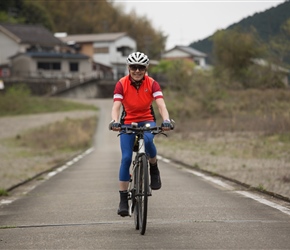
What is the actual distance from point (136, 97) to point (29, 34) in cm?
8829

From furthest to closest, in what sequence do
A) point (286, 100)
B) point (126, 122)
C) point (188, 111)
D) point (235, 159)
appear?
point (188, 111) → point (286, 100) → point (235, 159) → point (126, 122)

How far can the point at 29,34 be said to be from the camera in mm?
94688

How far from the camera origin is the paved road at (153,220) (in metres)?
6.87

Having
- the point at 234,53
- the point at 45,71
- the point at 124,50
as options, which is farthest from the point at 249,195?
the point at 124,50

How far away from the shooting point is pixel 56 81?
83.4 meters

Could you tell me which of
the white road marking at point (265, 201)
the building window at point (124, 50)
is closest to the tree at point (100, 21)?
the building window at point (124, 50)

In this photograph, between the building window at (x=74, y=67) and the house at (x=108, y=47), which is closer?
the building window at (x=74, y=67)

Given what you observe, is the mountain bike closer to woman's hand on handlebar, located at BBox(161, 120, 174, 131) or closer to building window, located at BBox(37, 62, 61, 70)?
woman's hand on handlebar, located at BBox(161, 120, 174, 131)

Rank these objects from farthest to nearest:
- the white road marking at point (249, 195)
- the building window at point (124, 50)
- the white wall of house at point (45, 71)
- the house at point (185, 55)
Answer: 1. the house at point (185, 55)
2. the building window at point (124, 50)
3. the white wall of house at point (45, 71)
4. the white road marking at point (249, 195)

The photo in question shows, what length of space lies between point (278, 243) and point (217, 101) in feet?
139

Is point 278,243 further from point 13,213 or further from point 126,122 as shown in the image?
point 13,213

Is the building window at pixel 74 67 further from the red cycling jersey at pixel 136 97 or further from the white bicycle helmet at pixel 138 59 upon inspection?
the white bicycle helmet at pixel 138 59

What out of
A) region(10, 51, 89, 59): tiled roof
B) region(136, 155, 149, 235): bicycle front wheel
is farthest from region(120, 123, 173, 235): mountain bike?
region(10, 51, 89, 59): tiled roof

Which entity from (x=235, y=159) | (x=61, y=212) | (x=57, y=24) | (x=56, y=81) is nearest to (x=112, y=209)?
(x=61, y=212)
